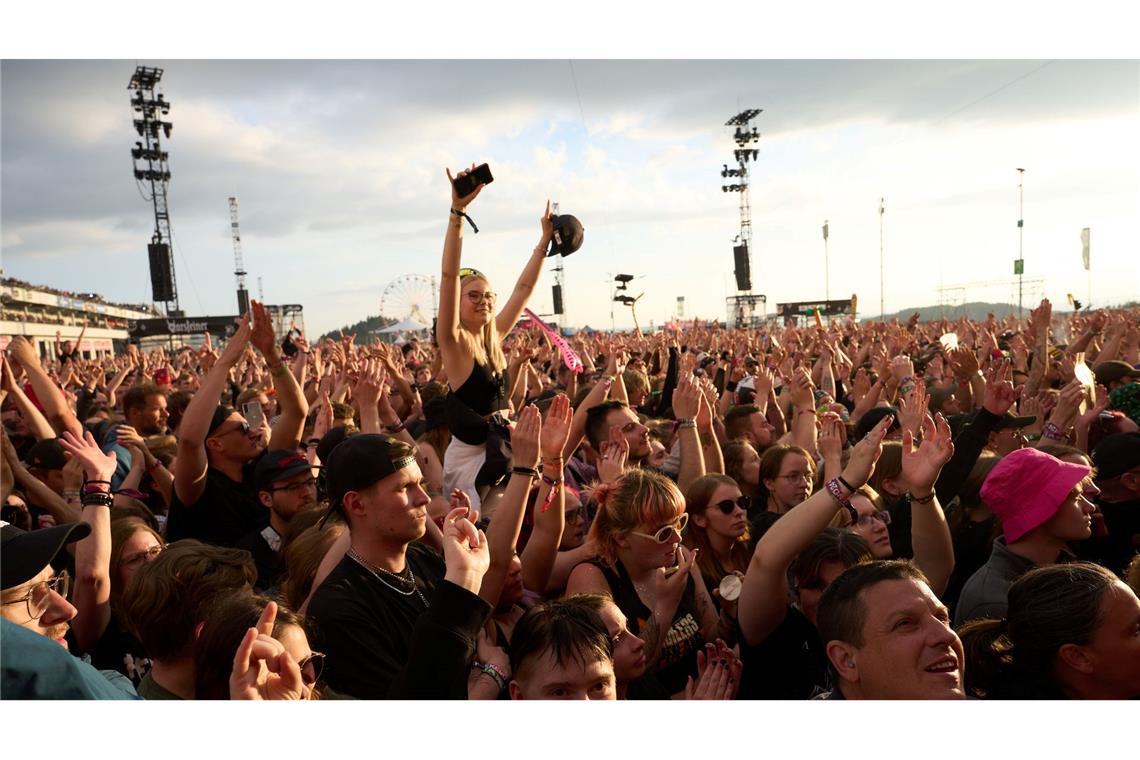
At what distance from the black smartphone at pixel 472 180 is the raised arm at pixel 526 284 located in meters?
1.14

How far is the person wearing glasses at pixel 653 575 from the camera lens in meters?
3.16

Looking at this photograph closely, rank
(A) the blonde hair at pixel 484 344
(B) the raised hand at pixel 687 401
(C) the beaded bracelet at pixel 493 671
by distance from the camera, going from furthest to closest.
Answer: (B) the raised hand at pixel 687 401, (A) the blonde hair at pixel 484 344, (C) the beaded bracelet at pixel 493 671

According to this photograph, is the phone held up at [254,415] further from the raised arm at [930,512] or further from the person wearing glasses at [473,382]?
the raised arm at [930,512]

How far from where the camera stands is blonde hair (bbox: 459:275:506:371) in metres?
4.52

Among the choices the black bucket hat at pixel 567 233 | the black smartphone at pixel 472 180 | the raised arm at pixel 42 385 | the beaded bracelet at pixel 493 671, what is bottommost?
the beaded bracelet at pixel 493 671

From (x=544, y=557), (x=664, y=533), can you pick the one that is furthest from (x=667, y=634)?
(x=544, y=557)

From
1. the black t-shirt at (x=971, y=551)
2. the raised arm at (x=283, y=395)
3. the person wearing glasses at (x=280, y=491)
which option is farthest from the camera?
the raised arm at (x=283, y=395)

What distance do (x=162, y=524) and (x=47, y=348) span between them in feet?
138

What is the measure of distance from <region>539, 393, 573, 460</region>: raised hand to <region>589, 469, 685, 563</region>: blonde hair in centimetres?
31

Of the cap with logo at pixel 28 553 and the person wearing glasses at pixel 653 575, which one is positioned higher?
the cap with logo at pixel 28 553

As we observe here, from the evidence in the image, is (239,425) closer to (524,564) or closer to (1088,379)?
(524,564)

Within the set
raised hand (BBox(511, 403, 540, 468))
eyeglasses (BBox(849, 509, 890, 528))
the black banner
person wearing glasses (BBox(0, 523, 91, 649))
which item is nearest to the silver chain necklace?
raised hand (BBox(511, 403, 540, 468))

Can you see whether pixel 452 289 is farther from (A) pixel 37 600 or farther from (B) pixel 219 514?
(A) pixel 37 600

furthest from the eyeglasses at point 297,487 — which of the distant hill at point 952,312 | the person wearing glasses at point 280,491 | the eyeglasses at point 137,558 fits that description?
the distant hill at point 952,312
